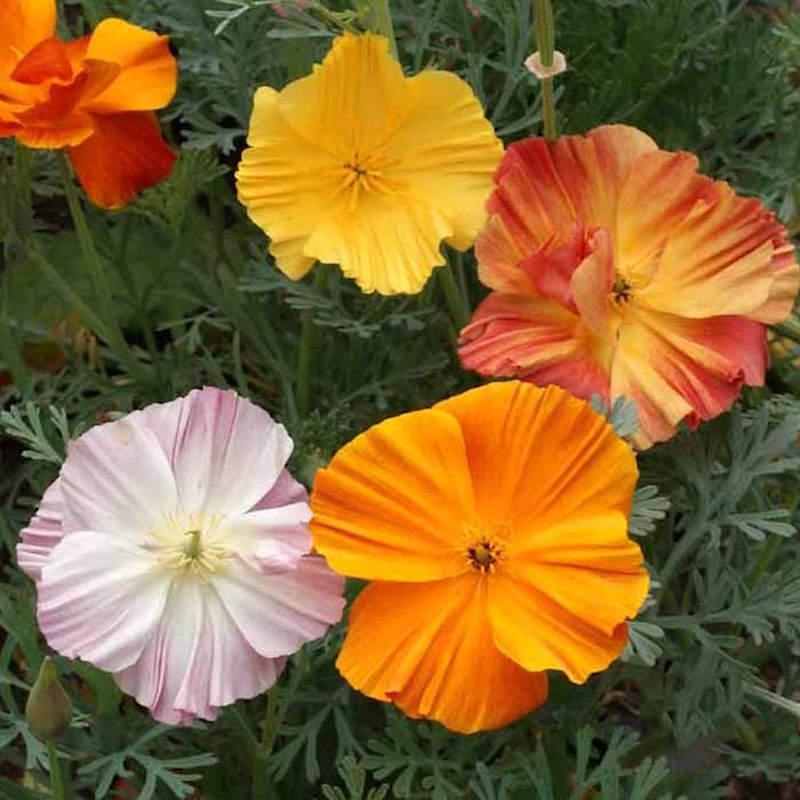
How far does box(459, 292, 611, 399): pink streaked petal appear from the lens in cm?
77

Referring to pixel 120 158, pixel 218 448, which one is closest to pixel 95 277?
pixel 120 158

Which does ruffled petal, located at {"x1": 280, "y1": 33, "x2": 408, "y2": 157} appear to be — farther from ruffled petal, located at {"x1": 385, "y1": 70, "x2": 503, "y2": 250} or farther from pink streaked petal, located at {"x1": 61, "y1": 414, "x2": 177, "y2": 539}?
pink streaked petal, located at {"x1": 61, "y1": 414, "x2": 177, "y2": 539}

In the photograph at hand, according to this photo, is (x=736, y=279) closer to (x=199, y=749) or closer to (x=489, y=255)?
(x=489, y=255)

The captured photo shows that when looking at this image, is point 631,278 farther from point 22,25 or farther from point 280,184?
point 22,25

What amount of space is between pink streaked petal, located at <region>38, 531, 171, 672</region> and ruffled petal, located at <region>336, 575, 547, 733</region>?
10 cm

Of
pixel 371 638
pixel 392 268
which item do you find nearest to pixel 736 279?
pixel 392 268

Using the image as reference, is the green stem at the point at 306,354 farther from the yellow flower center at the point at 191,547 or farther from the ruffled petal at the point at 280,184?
the yellow flower center at the point at 191,547

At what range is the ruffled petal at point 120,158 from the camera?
90 cm

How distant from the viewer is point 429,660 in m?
0.67

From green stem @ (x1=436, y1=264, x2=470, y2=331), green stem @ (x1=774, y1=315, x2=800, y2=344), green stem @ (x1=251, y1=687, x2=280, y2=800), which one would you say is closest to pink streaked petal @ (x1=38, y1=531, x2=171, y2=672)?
green stem @ (x1=251, y1=687, x2=280, y2=800)

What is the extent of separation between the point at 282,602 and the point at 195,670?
0.05 meters

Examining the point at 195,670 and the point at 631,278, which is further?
the point at 631,278

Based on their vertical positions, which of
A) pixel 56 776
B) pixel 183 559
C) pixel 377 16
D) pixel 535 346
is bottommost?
pixel 56 776

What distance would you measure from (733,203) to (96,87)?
381 mm
